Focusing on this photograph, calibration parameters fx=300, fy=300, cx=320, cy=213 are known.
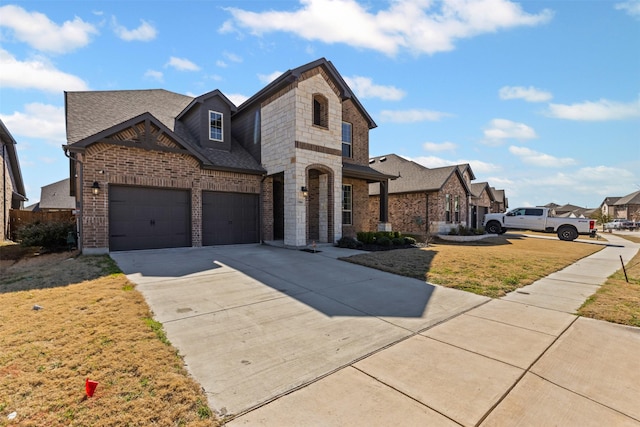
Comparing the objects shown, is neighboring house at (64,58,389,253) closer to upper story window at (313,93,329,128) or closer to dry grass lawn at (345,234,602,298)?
upper story window at (313,93,329,128)

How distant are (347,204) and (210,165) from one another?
726 centimetres

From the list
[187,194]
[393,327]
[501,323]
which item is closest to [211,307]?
[393,327]

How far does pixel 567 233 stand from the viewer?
1977 centimetres

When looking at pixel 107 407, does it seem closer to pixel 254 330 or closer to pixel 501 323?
pixel 254 330

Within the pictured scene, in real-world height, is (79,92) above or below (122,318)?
above

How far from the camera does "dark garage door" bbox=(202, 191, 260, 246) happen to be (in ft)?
39.1

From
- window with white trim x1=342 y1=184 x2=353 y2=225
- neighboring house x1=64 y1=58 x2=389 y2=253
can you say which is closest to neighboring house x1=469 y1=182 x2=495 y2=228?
window with white trim x1=342 y1=184 x2=353 y2=225

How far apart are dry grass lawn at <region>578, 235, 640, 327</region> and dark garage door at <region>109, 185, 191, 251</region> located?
11.6 m

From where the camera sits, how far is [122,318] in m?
4.27

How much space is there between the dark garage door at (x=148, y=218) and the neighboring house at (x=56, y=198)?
2407cm

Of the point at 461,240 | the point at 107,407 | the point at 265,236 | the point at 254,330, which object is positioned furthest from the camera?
the point at 461,240

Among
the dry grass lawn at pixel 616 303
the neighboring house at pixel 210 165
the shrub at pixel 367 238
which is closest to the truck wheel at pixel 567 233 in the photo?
the neighboring house at pixel 210 165

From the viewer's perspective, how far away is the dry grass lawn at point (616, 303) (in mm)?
4730

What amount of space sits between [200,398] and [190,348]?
1.04 meters
